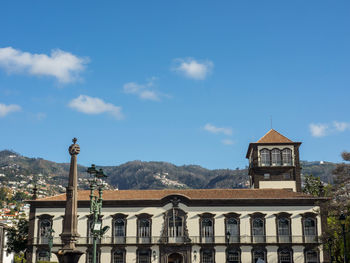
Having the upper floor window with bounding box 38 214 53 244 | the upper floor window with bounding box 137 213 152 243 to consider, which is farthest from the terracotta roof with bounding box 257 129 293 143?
the upper floor window with bounding box 38 214 53 244

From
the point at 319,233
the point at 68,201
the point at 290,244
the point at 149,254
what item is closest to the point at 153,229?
the point at 149,254

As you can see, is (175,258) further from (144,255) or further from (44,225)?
(44,225)

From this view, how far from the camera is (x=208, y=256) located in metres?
45.8

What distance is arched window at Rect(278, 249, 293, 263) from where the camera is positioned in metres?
45.4

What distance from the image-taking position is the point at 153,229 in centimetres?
4697

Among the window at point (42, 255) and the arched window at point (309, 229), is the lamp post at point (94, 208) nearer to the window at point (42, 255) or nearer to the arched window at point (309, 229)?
the window at point (42, 255)

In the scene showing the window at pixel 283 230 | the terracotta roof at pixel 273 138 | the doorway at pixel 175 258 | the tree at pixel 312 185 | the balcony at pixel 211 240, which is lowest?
the doorway at pixel 175 258

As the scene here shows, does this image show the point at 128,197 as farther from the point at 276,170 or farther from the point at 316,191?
the point at 316,191

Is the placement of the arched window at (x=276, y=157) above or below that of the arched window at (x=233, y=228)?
above

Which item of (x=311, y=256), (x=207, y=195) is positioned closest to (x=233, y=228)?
(x=207, y=195)

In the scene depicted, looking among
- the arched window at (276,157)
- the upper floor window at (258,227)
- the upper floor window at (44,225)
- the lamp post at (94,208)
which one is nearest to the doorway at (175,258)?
the upper floor window at (258,227)

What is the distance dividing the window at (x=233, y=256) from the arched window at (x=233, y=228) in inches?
39.8

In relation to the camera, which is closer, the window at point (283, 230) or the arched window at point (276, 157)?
the window at point (283, 230)

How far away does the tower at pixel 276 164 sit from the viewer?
52.9m
